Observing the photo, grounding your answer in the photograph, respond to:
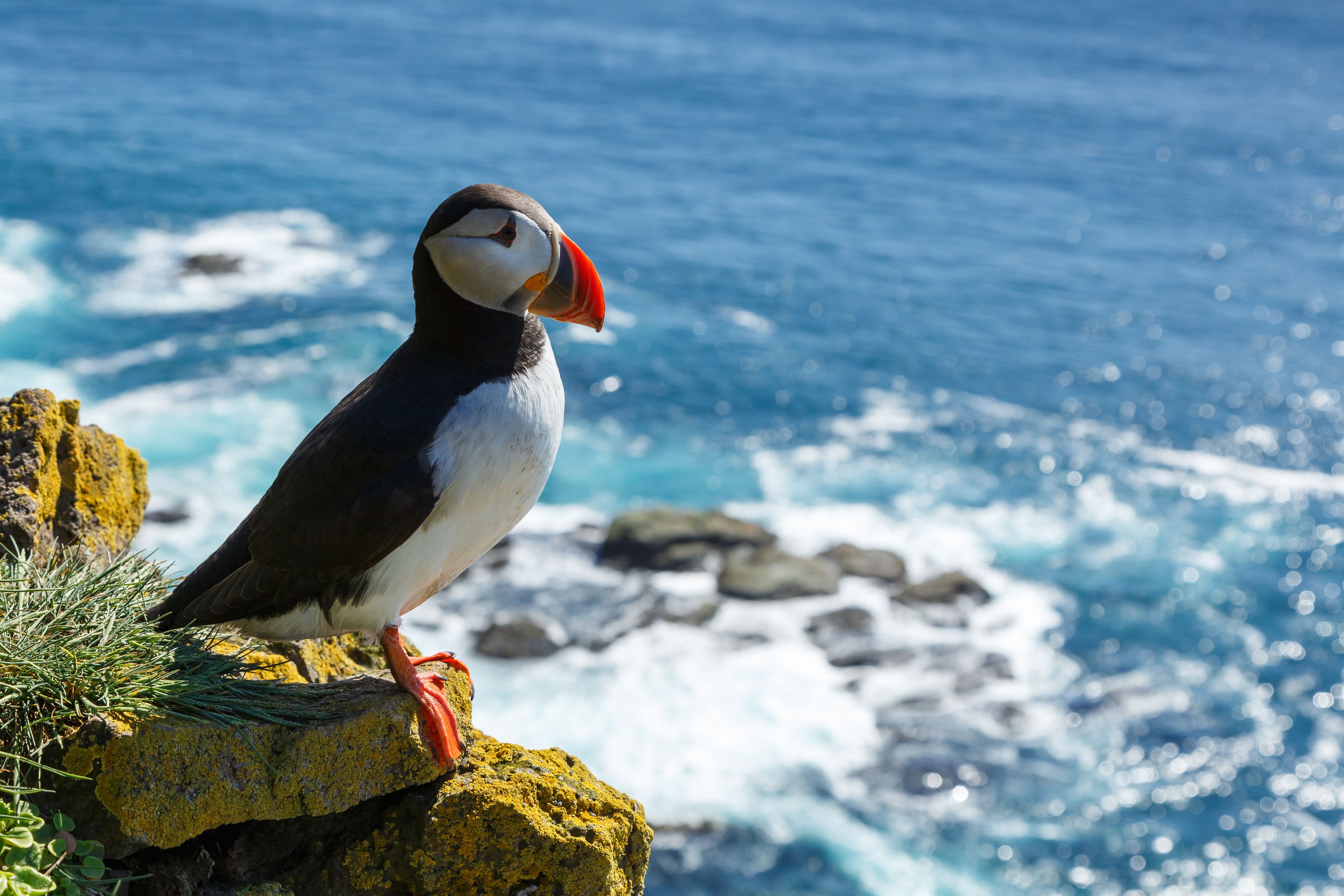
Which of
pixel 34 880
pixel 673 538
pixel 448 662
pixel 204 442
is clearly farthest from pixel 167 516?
pixel 34 880

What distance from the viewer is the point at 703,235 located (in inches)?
1283

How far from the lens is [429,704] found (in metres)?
4.34

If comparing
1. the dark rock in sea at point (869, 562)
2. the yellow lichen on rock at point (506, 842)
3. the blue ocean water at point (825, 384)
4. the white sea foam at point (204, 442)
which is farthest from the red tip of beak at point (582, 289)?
the dark rock in sea at point (869, 562)

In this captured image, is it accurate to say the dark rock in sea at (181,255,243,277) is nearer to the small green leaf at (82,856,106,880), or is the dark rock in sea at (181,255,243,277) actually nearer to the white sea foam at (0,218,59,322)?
the white sea foam at (0,218,59,322)

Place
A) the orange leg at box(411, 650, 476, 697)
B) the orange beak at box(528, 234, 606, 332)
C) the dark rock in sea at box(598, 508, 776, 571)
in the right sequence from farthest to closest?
the dark rock in sea at box(598, 508, 776, 571), the orange leg at box(411, 650, 476, 697), the orange beak at box(528, 234, 606, 332)

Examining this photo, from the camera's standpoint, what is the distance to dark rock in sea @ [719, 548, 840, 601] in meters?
17.5

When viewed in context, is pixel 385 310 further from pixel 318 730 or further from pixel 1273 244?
pixel 1273 244

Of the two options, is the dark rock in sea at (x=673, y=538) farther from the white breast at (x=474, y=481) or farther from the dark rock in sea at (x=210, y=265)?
the white breast at (x=474, y=481)

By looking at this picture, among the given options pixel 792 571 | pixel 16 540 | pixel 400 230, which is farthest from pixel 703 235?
pixel 16 540

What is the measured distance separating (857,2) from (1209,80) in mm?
24877

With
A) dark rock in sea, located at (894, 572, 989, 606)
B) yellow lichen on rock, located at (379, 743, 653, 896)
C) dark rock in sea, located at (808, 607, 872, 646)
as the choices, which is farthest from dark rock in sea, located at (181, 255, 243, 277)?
yellow lichen on rock, located at (379, 743, 653, 896)

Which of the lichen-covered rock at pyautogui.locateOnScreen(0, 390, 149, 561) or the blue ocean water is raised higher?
the lichen-covered rock at pyautogui.locateOnScreen(0, 390, 149, 561)

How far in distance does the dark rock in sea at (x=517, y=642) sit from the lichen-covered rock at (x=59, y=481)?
940 cm

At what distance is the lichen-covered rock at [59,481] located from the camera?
5133 mm
